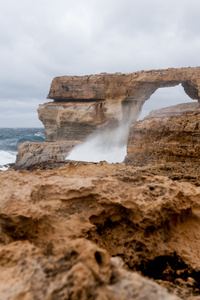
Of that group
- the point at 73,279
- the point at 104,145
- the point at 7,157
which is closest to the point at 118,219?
the point at 73,279

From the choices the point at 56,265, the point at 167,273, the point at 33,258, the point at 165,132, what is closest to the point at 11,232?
the point at 33,258

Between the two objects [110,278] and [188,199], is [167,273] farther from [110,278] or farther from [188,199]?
[110,278]

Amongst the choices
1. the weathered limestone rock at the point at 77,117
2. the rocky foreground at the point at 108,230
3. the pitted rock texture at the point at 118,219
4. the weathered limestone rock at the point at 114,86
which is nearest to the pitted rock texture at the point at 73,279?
the rocky foreground at the point at 108,230

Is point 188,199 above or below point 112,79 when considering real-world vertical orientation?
below

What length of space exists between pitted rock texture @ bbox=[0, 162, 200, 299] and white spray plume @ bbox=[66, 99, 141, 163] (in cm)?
1298

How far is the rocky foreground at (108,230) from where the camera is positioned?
3.54 feet

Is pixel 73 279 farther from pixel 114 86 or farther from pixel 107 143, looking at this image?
pixel 107 143

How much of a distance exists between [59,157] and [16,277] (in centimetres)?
1279

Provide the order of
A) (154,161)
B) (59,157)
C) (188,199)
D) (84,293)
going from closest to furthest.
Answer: (84,293) < (188,199) < (154,161) < (59,157)

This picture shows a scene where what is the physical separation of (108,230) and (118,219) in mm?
137

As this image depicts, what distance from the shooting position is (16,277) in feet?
3.92

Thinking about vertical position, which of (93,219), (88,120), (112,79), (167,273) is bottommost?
(167,273)

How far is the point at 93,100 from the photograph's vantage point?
17000 millimetres

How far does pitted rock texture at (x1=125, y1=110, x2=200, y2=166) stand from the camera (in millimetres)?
3939
